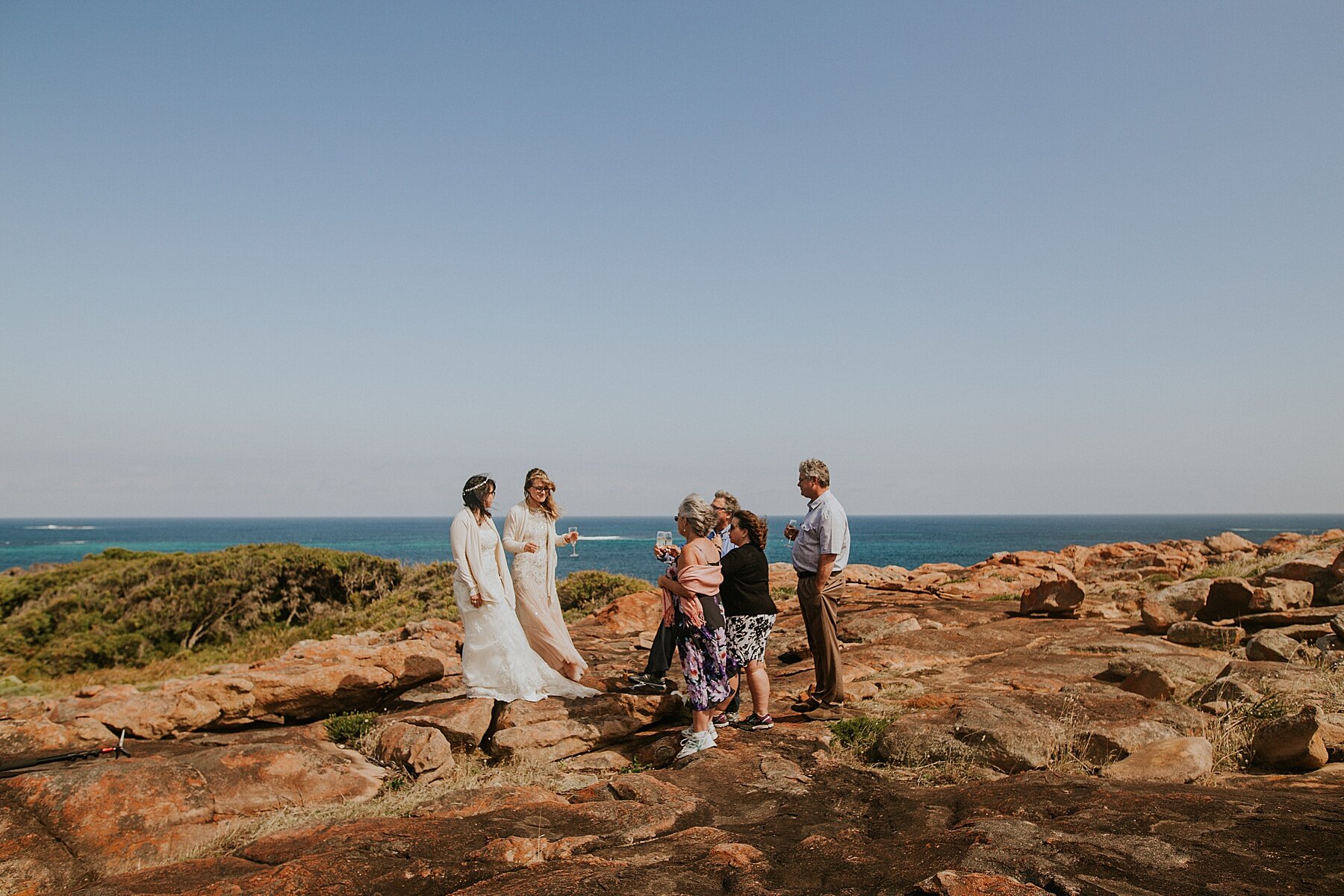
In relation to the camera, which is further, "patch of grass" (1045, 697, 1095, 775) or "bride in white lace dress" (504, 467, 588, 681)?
"bride in white lace dress" (504, 467, 588, 681)

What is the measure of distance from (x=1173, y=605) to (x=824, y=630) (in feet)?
26.2

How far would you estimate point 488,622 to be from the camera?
824cm

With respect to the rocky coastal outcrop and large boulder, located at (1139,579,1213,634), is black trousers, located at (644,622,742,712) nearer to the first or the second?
the rocky coastal outcrop

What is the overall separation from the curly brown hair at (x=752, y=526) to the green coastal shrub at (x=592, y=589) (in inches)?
555

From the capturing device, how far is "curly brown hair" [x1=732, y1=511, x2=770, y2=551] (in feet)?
24.9

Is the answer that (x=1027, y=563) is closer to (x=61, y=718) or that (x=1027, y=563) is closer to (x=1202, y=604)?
(x=1202, y=604)

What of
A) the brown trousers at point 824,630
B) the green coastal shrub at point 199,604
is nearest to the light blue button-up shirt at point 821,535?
the brown trousers at point 824,630

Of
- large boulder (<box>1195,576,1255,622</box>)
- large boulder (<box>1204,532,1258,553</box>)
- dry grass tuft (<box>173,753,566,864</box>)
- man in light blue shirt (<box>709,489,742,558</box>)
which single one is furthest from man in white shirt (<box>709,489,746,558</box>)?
large boulder (<box>1204,532,1258,553</box>)

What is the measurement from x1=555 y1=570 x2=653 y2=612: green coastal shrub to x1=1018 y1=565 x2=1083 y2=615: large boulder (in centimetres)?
1024

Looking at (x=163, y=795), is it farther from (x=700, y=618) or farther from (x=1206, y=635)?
(x=1206, y=635)

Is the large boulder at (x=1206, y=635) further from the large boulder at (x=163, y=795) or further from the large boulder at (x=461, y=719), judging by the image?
the large boulder at (x=163, y=795)

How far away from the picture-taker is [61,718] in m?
8.41

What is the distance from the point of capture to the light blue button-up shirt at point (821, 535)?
7973mm

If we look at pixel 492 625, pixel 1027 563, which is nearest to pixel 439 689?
pixel 492 625
